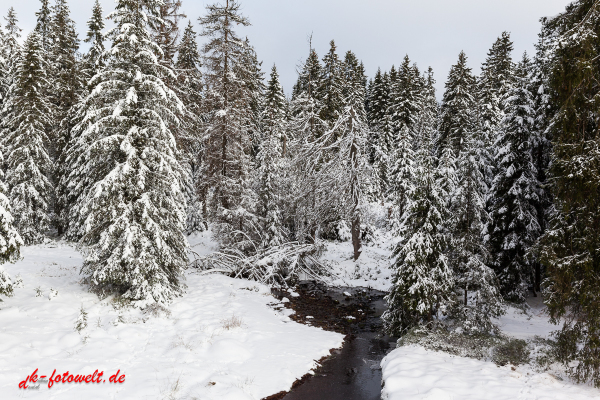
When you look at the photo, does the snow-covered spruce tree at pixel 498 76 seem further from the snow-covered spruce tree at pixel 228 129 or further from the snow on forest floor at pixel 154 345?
the snow on forest floor at pixel 154 345

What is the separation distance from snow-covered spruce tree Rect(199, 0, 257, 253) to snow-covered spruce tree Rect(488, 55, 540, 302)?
13.9 metres

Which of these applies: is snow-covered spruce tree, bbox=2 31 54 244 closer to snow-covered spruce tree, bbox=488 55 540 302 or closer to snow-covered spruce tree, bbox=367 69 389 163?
snow-covered spruce tree, bbox=488 55 540 302

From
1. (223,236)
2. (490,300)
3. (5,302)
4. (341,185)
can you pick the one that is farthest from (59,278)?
(490,300)

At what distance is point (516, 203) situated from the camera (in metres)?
16.3

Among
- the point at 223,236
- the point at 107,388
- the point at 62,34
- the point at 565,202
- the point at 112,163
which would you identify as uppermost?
the point at 62,34

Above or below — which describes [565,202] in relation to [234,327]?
above

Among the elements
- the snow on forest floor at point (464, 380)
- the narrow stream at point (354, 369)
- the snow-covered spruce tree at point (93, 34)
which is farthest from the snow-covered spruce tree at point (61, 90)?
the snow on forest floor at point (464, 380)

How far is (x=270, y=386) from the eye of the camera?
8.55 metres

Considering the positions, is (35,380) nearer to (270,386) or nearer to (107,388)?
(107,388)

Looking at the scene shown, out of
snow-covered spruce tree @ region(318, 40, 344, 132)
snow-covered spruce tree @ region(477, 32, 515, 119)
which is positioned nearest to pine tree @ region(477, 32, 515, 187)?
snow-covered spruce tree @ region(477, 32, 515, 119)

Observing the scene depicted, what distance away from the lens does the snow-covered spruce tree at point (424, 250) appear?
36.4 ft

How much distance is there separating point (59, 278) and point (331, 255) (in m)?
16.0

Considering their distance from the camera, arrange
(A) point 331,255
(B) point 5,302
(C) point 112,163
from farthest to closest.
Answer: (A) point 331,255 → (C) point 112,163 → (B) point 5,302

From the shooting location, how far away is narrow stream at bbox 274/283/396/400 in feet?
28.9
